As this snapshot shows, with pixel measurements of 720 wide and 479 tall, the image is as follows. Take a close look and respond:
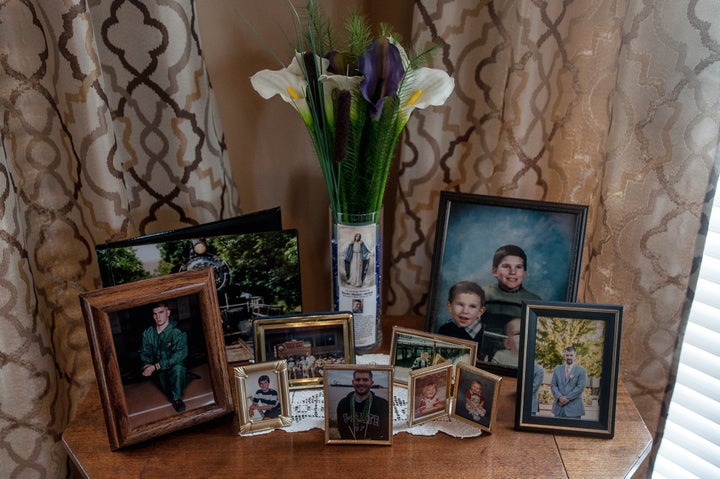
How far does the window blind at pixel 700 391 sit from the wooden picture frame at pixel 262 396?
2.65 ft

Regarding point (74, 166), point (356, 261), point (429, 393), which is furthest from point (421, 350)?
point (74, 166)

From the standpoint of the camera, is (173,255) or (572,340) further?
(173,255)

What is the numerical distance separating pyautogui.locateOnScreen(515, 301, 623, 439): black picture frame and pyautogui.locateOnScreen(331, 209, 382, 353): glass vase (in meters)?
0.30

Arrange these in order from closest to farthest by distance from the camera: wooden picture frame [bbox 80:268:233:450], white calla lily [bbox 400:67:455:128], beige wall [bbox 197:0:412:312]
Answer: wooden picture frame [bbox 80:268:233:450] → white calla lily [bbox 400:67:455:128] → beige wall [bbox 197:0:412:312]

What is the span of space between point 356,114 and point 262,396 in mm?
495

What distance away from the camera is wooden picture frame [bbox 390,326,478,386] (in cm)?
99

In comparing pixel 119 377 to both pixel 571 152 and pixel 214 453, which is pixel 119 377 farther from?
pixel 571 152

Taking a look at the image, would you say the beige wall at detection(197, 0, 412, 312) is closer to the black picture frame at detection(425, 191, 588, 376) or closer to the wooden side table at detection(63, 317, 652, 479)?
the black picture frame at detection(425, 191, 588, 376)

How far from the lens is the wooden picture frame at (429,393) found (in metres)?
0.93

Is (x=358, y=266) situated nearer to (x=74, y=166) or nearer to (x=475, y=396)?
(x=475, y=396)

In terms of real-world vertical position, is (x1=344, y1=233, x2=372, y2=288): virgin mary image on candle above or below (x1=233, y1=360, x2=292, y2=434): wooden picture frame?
above

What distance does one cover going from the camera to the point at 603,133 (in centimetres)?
113

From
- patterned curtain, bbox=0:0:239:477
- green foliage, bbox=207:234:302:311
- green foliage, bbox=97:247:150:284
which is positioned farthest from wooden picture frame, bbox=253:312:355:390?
patterned curtain, bbox=0:0:239:477

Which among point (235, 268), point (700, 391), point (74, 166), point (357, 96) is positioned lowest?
point (700, 391)
